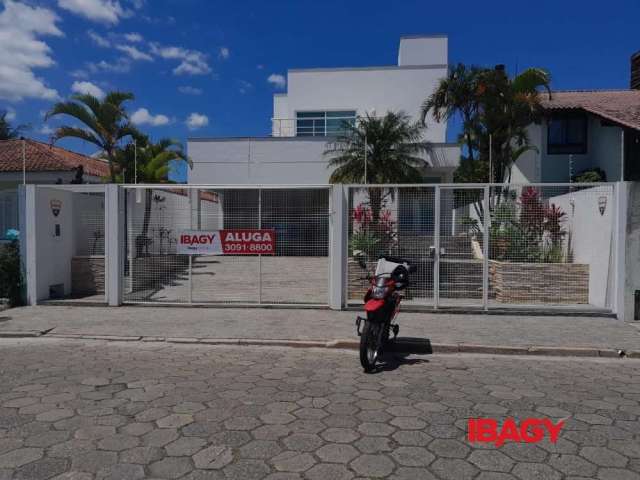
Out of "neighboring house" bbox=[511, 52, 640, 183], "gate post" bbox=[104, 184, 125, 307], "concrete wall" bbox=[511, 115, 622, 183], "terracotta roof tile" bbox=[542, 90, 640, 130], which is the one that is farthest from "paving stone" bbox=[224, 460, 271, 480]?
"concrete wall" bbox=[511, 115, 622, 183]

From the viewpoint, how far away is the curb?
6547 mm

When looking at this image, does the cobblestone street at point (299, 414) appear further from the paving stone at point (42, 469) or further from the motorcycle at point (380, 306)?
the motorcycle at point (380, 306)

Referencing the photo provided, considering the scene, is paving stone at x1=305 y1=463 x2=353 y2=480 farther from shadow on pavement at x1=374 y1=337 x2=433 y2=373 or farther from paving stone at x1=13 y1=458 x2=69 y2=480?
shadow on pavement at x1=374 y1=337 x2=433 y2=373

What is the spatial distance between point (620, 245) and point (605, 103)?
15753 millimetres

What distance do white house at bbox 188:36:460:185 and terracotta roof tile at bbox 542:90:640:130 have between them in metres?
5.13

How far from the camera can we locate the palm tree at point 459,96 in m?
16.5

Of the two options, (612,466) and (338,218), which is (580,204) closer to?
(338,218)

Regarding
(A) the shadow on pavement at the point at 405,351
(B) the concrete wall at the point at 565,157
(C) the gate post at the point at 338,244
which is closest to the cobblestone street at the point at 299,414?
(A) the shadow on pavement at the point at 405,351

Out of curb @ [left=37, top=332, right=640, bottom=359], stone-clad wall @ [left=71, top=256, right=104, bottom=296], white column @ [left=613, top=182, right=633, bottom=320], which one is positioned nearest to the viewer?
curb @ [left=37, top=332, right=640, bottom=359]

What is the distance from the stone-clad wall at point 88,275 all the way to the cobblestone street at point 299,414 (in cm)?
411

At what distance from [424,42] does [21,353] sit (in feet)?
90.0

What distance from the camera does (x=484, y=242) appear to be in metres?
8.96

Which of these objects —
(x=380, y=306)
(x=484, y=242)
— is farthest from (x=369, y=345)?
(x=484, y=242)

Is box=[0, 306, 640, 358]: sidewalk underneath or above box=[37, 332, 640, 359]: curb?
above
